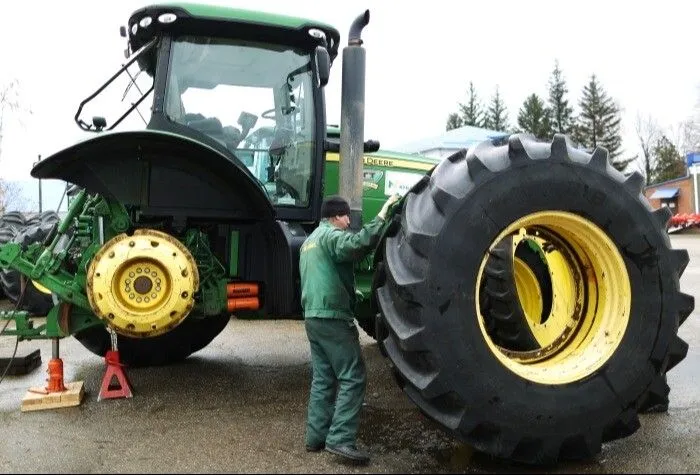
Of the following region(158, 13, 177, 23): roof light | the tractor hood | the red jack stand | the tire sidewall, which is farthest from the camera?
the red jack stand

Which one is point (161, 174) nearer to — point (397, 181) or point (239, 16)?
point (239, 16)

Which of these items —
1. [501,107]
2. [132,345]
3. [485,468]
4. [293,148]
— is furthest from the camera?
[501,107]

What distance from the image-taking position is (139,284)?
424cm

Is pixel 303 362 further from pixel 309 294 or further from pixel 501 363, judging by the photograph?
pixel 501 363

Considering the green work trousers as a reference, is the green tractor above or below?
above

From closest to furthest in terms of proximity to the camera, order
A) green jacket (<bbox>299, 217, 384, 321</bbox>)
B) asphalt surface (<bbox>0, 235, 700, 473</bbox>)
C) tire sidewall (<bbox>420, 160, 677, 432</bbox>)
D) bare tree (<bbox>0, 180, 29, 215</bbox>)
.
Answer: tire sidewall (<bbox>420, 160, 677, 432</bbox>)
asphalt surface (<bbox>0, 235, 700, 473</bbox>)
green jacket (<bbox>299, 217, 384, 321</bbox>)
bare tree (<bbox>0, 180, 29, 215</bbox>)

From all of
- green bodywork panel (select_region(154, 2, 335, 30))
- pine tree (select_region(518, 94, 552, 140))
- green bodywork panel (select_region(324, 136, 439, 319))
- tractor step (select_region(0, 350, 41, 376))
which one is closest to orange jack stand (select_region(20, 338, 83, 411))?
tractor step (select_region(0, 350, 41, 376))

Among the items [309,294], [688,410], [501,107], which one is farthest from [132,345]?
[501,107]

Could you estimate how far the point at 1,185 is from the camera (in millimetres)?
27500

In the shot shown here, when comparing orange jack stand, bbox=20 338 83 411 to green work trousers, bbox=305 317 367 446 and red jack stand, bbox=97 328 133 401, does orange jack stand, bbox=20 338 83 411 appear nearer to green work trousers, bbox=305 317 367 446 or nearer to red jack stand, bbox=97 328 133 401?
red jack stand, bbox=97 328 133 401

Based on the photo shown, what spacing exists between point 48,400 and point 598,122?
5703cm

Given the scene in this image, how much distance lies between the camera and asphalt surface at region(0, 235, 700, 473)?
3383 mm

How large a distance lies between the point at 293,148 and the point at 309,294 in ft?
5.20

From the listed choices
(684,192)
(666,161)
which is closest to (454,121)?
(666,161)
